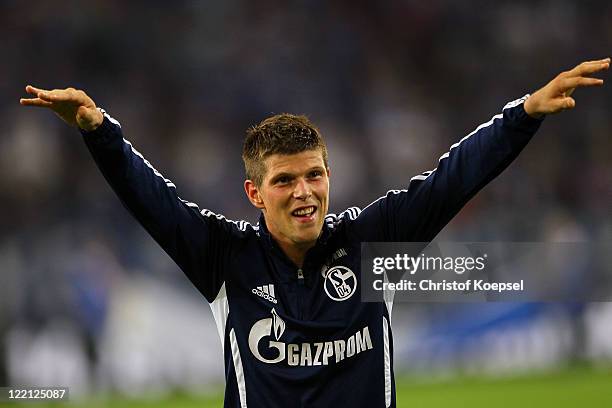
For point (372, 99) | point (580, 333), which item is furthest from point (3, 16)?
point (580, 333)

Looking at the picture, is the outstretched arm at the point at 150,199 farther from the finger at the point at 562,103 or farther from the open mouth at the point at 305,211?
the finger at the point at 562,103

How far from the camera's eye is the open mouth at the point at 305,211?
3039 mm

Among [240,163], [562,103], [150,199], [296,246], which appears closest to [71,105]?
[150,199]

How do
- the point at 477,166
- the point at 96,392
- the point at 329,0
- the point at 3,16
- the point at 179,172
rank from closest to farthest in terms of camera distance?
the point at 477,166
the point at 96,392
the point at 179,172
the point at 3,16
the point at 329,0

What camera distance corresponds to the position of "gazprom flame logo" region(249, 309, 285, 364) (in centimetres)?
301

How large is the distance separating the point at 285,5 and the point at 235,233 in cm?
667

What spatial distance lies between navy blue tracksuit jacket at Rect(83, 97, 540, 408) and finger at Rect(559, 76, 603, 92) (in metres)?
0.16

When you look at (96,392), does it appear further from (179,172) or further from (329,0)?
(329,0)

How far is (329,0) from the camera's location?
9578mm

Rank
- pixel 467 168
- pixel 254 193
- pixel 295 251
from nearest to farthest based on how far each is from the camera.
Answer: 1. pixel 467 168
2. pixel 295 251
3. pixel 254 193

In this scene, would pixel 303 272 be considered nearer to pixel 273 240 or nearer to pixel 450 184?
pixel 273 240

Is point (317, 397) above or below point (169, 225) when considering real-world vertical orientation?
below

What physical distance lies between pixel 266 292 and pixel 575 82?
125 cm

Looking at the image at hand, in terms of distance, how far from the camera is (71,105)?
274cm
